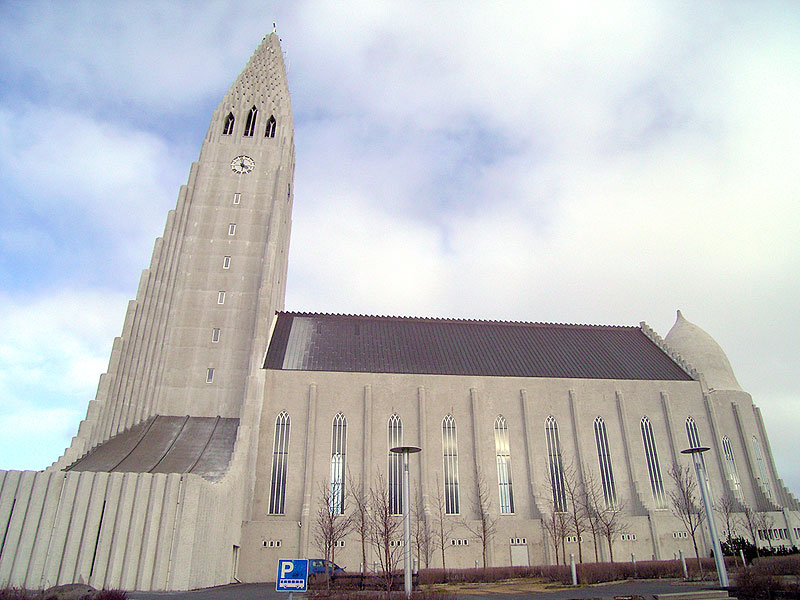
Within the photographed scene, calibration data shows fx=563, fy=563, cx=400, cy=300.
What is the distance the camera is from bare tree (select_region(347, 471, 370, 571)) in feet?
122

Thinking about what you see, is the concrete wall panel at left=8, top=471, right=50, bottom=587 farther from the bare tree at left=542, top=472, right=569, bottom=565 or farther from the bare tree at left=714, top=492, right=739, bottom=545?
the bare tree at left=714, top=492, right=739, bottom=545

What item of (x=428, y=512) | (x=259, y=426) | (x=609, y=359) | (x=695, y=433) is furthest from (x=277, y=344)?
(x=695, y=433)

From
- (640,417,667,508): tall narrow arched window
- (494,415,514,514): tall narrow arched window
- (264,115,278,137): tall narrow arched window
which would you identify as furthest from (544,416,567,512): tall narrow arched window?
(264,115,278,137): tall narrow arched window

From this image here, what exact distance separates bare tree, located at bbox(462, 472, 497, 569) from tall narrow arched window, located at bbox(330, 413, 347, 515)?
29.6 feet

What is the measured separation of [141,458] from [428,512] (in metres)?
19.4

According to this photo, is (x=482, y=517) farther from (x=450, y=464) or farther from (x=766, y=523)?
(x=766, y=523)

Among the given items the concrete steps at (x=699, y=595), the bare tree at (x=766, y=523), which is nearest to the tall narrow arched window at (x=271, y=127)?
the concrete steps at (x=699, y=595)

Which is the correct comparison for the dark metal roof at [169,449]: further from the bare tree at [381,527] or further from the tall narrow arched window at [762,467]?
the tall narrow arched window at [762,467]

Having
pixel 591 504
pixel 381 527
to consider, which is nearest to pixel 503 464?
pixel 591 504

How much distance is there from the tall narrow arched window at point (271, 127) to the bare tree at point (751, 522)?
169 ft

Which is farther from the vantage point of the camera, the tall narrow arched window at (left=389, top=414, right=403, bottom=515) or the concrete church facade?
the tall narrow arched window at (left=389, top=414, right=403, bottom=515)

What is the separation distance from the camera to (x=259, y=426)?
41.2 m

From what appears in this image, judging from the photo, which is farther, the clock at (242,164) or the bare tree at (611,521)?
the clock at (242,164)

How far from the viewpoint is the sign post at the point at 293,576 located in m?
15.6
